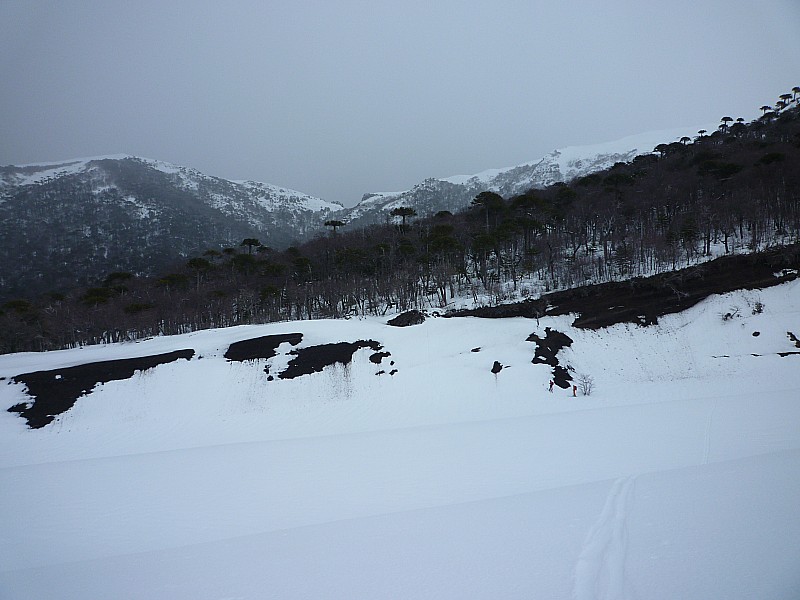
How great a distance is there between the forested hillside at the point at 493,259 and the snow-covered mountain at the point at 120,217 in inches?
2068

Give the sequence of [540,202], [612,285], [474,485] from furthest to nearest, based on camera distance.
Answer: [540,202]
[612,285]
[474,485]

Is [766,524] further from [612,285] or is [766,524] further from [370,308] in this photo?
[370,308]

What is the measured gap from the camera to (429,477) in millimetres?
10062

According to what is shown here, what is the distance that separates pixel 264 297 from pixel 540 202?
4213cm

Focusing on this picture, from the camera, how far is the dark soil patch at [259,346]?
24.4 m

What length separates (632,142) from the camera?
153125mm

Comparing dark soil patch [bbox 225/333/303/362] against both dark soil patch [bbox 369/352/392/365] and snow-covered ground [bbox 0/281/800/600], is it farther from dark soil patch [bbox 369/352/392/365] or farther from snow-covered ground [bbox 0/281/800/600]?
dark soil patch [bbox 369/352/392/365]

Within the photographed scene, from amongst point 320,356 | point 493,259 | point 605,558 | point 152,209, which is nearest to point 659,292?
point 493,259

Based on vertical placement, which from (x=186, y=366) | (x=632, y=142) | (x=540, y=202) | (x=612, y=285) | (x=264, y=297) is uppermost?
(x=632, y=142)

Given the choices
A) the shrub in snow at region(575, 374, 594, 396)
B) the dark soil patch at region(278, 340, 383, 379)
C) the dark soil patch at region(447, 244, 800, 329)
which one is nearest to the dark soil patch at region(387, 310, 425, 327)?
the dark soil patch at region(447, 244, 800, 329)

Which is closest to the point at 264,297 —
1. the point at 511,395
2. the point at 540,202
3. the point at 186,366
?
the point at 186,366

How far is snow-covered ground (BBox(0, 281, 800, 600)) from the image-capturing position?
5621 mm

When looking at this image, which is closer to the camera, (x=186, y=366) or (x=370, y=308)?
(x=186, y=366)

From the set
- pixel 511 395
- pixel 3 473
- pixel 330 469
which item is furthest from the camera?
pixel 511 395
